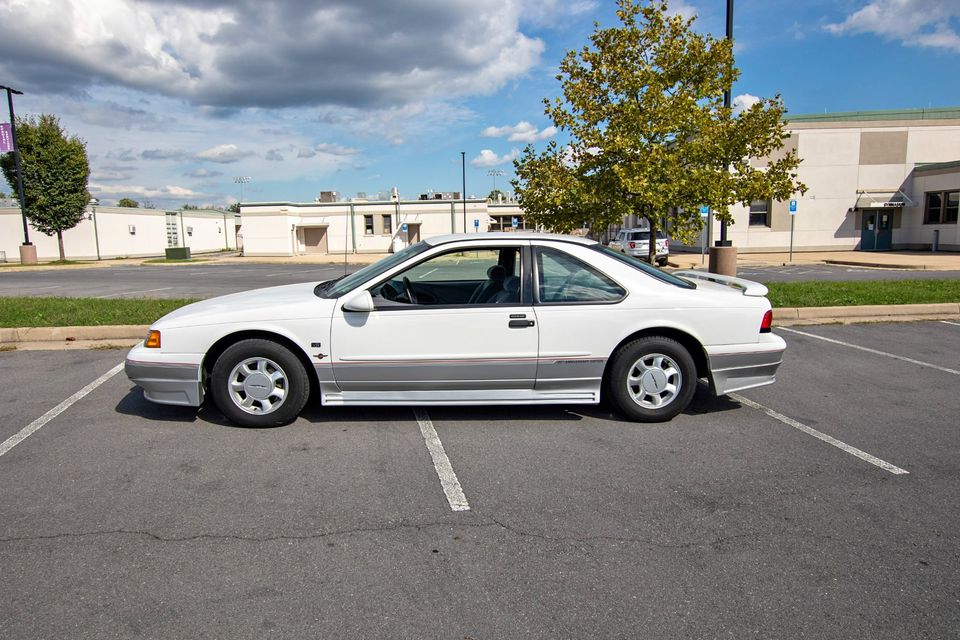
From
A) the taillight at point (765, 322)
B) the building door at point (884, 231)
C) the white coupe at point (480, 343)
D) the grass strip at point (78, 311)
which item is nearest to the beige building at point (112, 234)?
the grass strip at point (78, 311)

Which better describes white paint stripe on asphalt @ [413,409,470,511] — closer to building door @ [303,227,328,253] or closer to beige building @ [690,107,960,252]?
beige building @ [690,107,960,252]

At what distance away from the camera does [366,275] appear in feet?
16.8

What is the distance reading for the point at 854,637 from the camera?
242 centimetres

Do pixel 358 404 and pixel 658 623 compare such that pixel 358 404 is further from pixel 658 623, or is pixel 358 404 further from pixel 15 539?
pixel 658 623

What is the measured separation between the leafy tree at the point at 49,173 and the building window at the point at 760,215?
3745cm

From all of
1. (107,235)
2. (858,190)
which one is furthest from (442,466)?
(107,235)

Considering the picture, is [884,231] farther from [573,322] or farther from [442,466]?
[442,466]

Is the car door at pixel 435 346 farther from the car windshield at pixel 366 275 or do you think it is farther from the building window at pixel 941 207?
the building window at pixel 941 207

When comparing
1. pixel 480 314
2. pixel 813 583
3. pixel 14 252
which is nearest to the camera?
pixel 813 583

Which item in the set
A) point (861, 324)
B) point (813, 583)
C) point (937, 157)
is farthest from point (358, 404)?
point (937, 157)

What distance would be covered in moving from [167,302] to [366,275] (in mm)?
6889

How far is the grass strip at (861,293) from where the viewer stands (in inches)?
402

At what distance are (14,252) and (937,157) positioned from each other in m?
→ 58.6

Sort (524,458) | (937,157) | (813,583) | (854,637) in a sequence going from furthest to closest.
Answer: (937,157) → (524,458) → (813,583) → (854,637)
